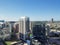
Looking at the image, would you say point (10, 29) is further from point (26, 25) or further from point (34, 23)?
point (34, 23)

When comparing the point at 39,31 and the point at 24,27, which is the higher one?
the point at 24,27

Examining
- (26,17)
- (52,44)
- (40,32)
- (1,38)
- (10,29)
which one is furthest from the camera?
(10,29)

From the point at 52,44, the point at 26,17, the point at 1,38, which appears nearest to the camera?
the point at 52,44

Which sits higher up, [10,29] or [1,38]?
[10,29]

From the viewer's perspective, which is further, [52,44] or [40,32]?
[40,32]

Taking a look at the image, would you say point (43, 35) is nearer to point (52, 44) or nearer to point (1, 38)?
point (52, 44)

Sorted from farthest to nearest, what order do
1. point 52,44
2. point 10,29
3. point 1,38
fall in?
point 10,29
point 1,38
point 52,44

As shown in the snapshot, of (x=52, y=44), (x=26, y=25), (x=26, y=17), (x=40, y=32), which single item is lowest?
(x=52, y=44)

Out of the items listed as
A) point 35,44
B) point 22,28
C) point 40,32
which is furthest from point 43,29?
point 35,44

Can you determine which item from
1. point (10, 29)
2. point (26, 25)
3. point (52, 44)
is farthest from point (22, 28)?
point (52, 44)
